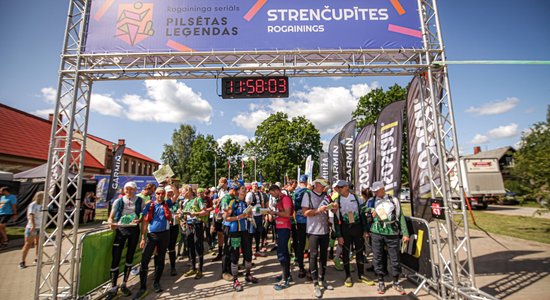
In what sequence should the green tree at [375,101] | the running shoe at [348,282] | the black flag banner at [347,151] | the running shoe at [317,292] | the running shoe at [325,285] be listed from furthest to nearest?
1. the green tree at [375,101]
2. the black flag banner at [347,151]
3. the running shoe at [348,282]
4. the running shoe at [325,285]
5. the running shoe at [317,292]

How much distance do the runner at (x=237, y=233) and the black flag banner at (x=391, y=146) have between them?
4.15 metres

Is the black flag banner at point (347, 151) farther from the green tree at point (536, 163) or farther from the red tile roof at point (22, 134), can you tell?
the red tile roof at point (22, 134)

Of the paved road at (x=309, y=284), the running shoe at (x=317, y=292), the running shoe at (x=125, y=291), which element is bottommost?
the paved road at (x=309, y=284)

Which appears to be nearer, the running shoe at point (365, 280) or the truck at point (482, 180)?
the running shoe at point (365, 280)

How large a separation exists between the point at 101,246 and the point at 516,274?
32.4 ft

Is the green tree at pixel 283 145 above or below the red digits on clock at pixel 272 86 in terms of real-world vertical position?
above

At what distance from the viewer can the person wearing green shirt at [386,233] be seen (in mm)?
5078

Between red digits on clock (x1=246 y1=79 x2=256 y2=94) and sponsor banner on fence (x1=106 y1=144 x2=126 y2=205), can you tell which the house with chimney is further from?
red digits on clock (x1=246 y1=79 x2=256 y2=94)

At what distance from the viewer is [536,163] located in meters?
9.83

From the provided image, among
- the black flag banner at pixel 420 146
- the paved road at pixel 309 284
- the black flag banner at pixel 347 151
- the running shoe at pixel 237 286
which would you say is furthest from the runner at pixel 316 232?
the black flag banner at pixel 347 151

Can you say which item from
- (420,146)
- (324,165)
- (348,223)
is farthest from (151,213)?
(324,165)

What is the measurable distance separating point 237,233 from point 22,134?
84.9 ft

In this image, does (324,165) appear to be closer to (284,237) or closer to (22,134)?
(284,237)

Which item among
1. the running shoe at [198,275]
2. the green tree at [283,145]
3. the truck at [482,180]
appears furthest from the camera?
the green tree at [283,145]
